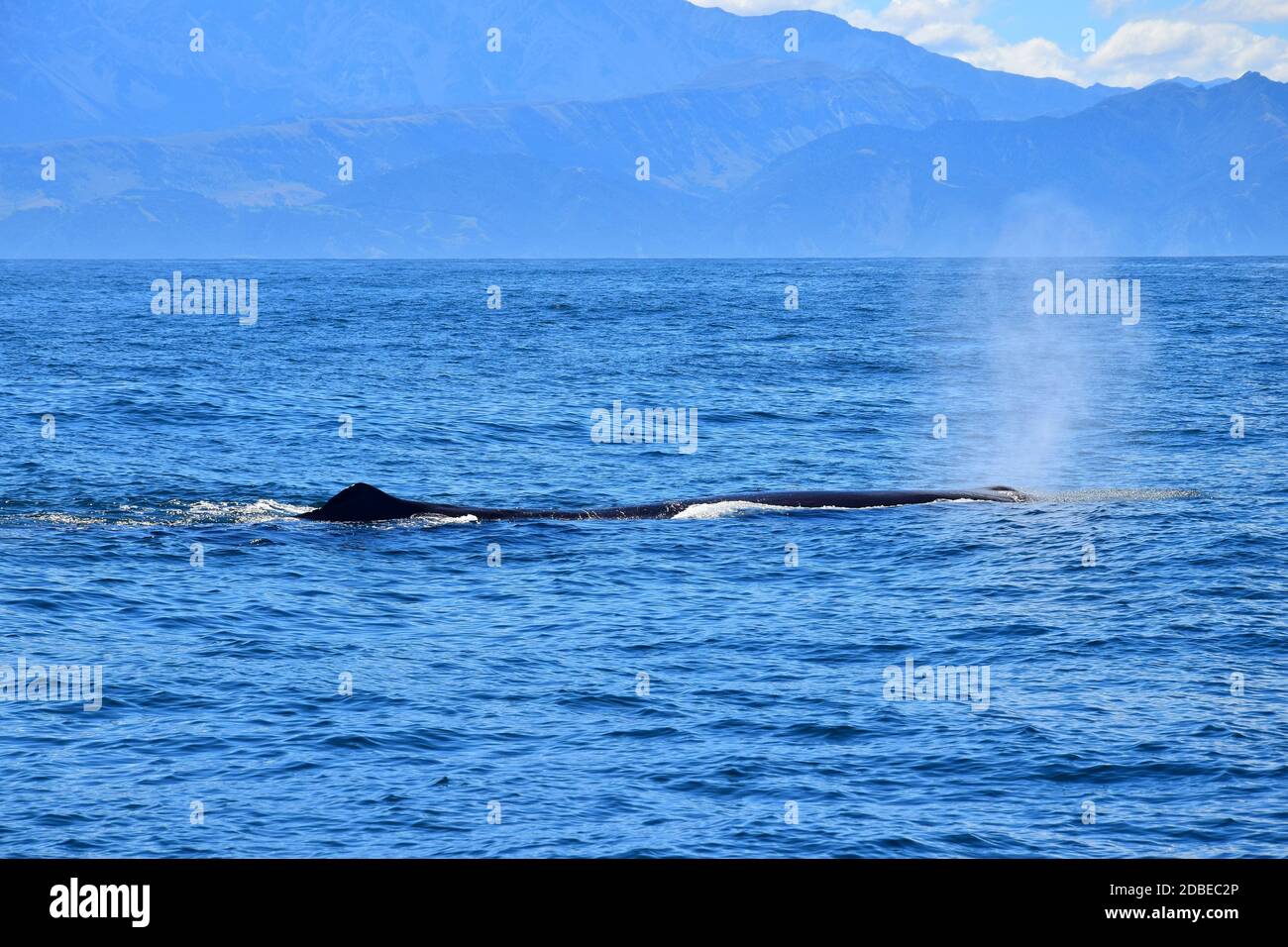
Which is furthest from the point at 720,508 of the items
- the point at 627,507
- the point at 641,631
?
the point at 641,631

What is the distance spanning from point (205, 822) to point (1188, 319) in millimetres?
90845

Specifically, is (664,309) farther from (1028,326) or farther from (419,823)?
(419,823)

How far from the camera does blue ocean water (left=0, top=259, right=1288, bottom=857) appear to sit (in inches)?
588

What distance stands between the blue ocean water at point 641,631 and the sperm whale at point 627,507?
0.73 m

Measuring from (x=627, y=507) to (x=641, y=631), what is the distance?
9878 millimetres

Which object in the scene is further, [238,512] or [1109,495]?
[1109,495]

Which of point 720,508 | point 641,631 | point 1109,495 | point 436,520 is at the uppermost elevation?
point 1109,495

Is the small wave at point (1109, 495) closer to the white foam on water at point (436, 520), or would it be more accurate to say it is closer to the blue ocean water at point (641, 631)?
the blue ocean water at point (641, 631)

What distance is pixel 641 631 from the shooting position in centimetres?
2220

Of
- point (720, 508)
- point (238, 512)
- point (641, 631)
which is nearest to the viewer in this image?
point (641, 631)

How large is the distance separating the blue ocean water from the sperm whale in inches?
28.6

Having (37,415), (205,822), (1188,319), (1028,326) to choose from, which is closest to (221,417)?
(37,415)

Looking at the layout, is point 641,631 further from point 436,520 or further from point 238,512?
point 238,512

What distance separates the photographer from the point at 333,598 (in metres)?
24.1
